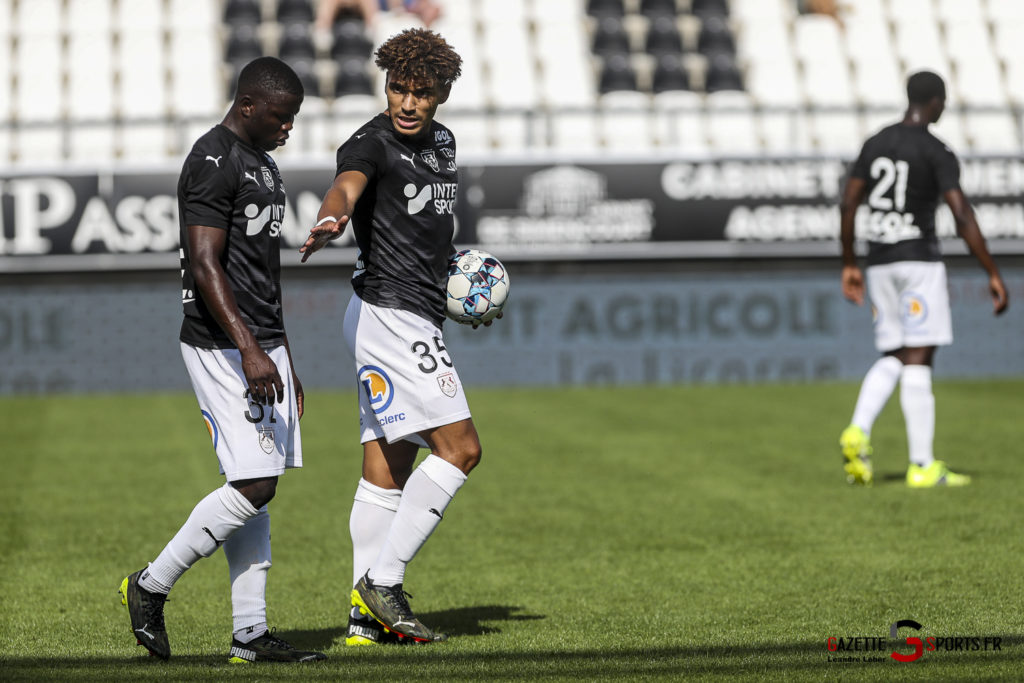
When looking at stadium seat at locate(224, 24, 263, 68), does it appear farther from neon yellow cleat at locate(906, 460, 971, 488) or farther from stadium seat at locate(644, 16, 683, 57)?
neon yellow cleat at locate(906, 460, 971, 488)

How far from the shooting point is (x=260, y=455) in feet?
14.4

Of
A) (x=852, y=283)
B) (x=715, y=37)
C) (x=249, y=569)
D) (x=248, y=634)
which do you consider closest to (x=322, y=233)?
(x=249, y=569)

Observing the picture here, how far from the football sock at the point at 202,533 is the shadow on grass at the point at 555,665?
0.26m

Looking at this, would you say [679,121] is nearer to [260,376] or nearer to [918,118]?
[918,118]

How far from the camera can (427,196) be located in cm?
478

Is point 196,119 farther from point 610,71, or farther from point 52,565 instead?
point 52,565

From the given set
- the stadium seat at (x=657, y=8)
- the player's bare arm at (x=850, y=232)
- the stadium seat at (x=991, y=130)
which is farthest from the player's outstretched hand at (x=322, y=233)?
the stadium seat at (x=657, y=8)

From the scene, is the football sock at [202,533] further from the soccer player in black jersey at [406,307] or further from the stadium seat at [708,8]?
the stadium seat at [708,8]

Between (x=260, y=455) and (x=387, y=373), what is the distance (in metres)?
0.57

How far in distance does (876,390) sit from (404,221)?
4581mm

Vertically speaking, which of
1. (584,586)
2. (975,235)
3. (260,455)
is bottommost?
(584,586)

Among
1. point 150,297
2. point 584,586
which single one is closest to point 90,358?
point 150,297

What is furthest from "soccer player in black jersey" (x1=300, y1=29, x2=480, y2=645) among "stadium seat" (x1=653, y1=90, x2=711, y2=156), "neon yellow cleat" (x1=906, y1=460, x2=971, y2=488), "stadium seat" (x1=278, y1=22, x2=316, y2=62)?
"stadium seat" (x1=278, y1=22, x2=316, y2=62)

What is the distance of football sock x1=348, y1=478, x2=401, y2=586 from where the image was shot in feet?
16.2
